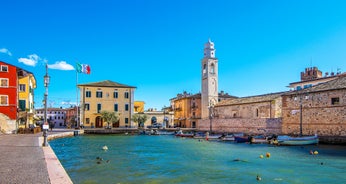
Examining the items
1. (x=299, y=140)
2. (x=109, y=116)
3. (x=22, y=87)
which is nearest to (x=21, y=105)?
(x=22, y=87)

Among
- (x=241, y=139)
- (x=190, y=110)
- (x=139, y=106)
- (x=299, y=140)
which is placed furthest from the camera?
(x=139, y=106)

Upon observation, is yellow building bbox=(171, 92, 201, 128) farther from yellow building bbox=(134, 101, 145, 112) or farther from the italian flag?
the italian flag

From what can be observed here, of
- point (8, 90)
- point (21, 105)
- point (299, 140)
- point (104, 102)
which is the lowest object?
point (299, 140)

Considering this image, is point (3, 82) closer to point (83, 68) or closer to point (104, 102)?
point (83, 68)

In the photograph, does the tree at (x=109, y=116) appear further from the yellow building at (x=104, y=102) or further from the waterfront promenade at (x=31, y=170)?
the waterfront promenade at (x=31, y=170)

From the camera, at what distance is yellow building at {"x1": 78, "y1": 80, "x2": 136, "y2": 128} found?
6094 centimetres

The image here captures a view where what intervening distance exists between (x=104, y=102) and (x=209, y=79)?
23052mm

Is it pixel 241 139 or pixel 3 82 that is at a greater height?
pixel 3 82

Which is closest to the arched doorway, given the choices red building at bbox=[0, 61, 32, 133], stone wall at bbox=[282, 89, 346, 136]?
red building at bbox=[0, 61, 32, 133]

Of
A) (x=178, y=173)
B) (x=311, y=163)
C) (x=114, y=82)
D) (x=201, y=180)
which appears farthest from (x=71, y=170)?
(x=114, y=82)

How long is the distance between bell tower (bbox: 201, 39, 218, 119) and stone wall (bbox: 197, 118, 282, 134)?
14.5 feet

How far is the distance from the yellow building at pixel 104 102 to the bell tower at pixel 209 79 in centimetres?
1603

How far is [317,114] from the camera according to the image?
117 feet

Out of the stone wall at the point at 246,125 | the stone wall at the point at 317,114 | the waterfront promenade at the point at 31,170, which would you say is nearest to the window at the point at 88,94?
the stone wall at the point at 246,125
